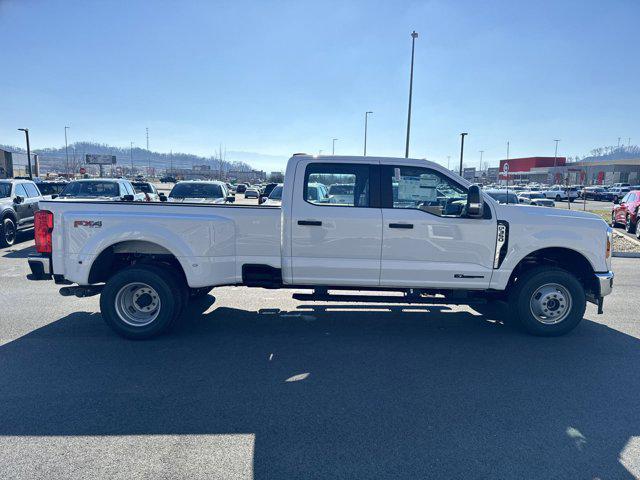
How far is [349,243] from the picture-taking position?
509cm

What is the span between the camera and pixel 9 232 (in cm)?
1157

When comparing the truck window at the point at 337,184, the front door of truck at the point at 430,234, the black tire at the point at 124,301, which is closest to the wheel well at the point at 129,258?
the black tire at the point at 124,301

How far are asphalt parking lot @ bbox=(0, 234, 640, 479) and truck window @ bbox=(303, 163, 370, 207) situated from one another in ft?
5.47

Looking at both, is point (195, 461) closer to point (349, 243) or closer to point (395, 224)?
point (349, 243)

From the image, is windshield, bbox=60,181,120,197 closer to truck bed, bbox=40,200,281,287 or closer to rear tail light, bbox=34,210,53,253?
rear tail light, bbox=34,210,53,253

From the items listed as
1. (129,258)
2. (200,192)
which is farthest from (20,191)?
(129,258)

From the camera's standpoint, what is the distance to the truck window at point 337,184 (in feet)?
17.0

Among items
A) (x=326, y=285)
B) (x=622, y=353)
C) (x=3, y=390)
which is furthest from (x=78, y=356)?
(x=622, y=353)

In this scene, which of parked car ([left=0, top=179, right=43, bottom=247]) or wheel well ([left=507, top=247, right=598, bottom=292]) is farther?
parked car ([left=0, top=179, right=43, bottom=247])

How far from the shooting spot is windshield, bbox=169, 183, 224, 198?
12883 mm

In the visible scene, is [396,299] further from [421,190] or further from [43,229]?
[43,229]

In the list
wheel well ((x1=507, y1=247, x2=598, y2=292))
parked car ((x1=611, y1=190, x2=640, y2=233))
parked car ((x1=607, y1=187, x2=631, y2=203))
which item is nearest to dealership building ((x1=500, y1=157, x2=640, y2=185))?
parked car ((x1=607, y1=187, x2=631, y2=203))

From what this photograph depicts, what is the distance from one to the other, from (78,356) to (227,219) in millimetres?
2144

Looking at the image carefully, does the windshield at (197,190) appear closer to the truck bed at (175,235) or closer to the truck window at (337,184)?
the truck bed at (175,235)
